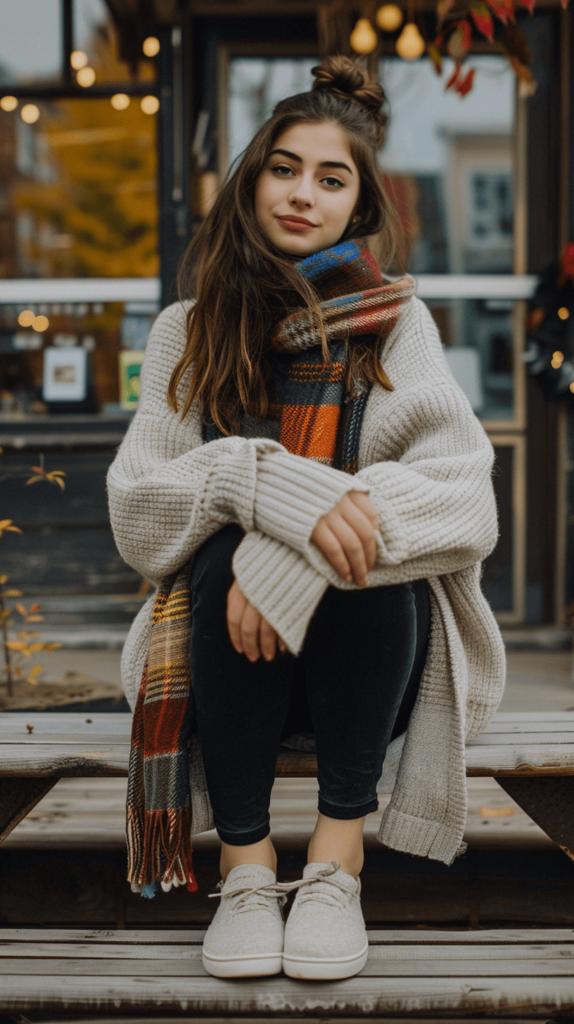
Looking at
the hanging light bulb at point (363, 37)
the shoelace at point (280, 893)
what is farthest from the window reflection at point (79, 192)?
the shoelace at point (280, 893)

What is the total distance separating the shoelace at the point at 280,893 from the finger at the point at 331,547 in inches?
17.1

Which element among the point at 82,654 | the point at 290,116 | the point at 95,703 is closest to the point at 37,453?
the point at 82,654

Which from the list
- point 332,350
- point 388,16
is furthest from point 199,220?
point 332,350

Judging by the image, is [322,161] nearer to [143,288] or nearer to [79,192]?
[143,288]

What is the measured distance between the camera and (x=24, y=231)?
11.1ft

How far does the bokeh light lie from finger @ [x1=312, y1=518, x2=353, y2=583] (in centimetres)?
251

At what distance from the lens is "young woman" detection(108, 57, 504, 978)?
1.11 m

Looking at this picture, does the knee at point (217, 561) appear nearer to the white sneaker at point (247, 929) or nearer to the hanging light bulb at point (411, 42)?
the white sneaker at point (247, 929)

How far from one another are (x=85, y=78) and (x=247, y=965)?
10.1ft

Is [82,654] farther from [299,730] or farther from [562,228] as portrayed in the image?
[562,228]

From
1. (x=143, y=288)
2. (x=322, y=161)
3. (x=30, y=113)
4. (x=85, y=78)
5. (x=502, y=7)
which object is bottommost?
(x=143, y=288)

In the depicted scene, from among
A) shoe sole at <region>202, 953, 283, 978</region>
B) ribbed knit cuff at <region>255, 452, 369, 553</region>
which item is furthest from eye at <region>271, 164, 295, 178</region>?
shoe sole at <region>202, 953, 283, 978</region>

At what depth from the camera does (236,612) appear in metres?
1.11

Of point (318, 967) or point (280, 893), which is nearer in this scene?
point (318, 967)
